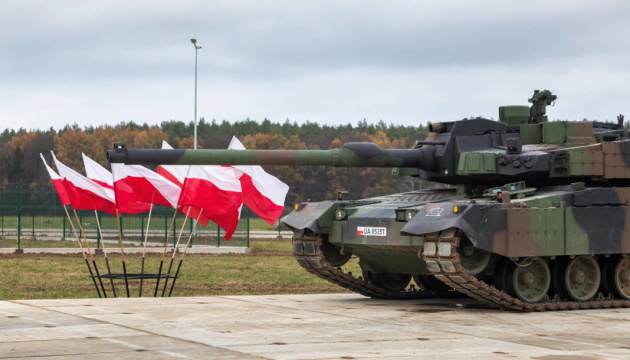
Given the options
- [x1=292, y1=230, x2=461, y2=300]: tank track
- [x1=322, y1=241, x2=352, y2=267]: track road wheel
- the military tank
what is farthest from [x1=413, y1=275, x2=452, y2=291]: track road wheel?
[x1=322, y1=241, x2=352, y2=267]: track road wheel

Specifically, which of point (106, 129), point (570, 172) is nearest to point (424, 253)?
point (570, 172)

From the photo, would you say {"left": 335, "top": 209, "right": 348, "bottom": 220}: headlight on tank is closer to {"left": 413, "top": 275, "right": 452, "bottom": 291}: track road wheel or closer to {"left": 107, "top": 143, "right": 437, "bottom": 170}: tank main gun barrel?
{"left": 107, "top": 143, "right": 437, "bottom": 170}: tank main gun barrel

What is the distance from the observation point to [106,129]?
110 meters

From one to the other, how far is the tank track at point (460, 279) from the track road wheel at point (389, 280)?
8.98 ft

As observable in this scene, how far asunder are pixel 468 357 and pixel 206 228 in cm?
3054

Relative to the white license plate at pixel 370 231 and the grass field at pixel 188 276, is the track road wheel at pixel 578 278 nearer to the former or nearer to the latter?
the white license plate at pixel 370 231

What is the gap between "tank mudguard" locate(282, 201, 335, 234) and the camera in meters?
18.3

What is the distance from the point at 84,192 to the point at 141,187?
1.18m

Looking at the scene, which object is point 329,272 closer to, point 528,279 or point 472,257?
point 472,257

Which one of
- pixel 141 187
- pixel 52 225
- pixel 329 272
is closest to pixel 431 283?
pixel 329 272

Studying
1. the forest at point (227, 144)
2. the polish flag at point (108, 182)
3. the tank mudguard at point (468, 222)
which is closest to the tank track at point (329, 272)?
the tank mudguard at point (468, 222)

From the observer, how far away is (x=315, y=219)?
18328 mm

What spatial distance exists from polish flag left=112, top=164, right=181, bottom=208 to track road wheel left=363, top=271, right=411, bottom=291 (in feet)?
13.0

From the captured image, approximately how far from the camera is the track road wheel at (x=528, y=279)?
16828mm
